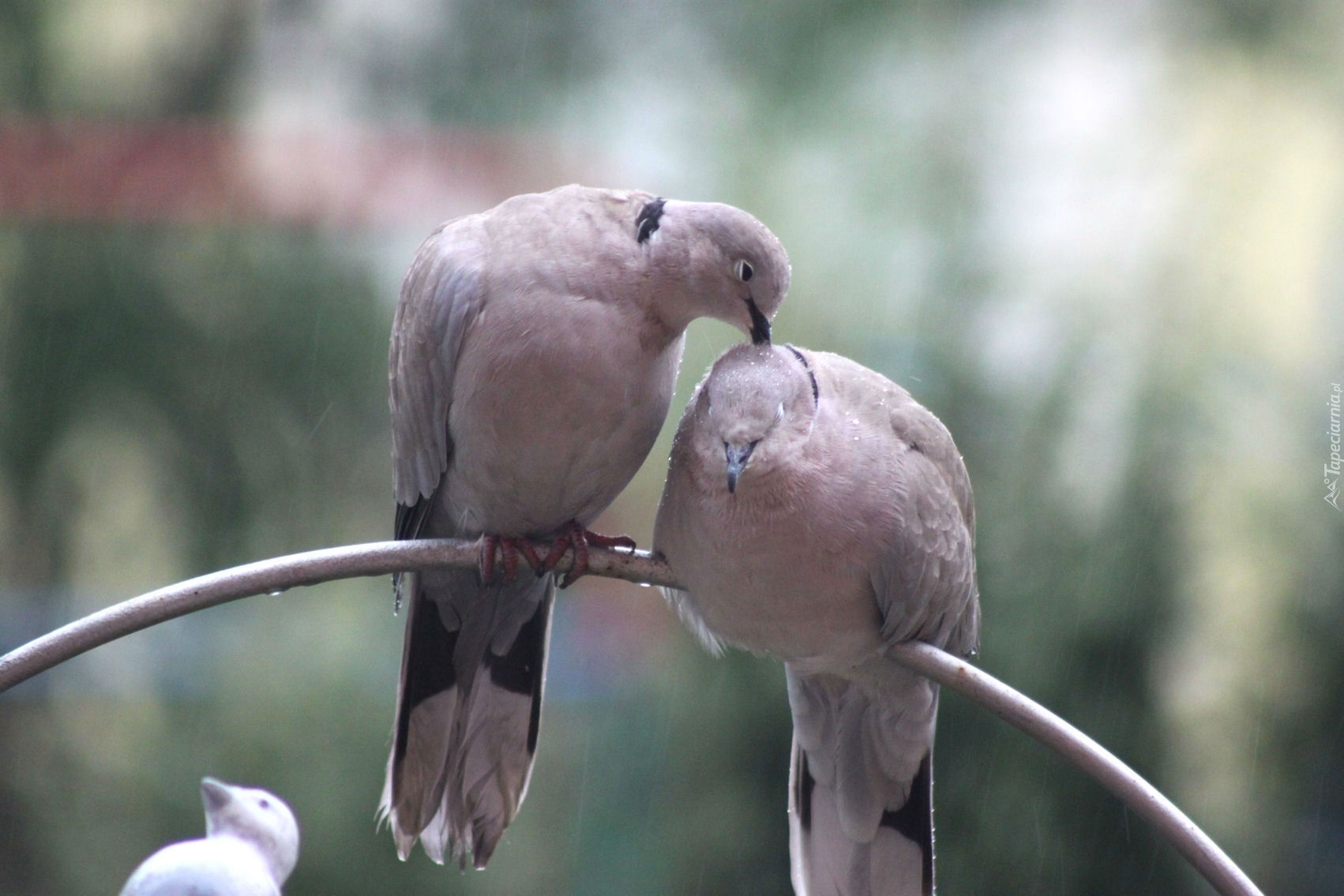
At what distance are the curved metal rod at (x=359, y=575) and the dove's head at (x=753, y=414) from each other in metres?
0.26

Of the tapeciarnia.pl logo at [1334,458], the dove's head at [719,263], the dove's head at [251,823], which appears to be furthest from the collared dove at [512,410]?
the tapeciarnia.pl logo at [1334,458]

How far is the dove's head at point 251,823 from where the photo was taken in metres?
1.16

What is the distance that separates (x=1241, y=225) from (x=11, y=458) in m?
Result: 2.17

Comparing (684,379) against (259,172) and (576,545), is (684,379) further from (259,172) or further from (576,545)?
(259,172)

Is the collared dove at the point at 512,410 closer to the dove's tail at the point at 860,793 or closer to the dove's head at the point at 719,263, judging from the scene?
the dove's head at the point at 719,263

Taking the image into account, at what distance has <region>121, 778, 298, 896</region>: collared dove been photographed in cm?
105

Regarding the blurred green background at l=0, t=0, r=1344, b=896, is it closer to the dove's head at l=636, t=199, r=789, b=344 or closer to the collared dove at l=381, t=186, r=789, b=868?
the collared dove at l=381, t=186, r=789, b=868

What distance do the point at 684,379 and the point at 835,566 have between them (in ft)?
2.53

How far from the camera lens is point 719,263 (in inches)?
51.4

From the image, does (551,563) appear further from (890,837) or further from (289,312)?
(289,312)

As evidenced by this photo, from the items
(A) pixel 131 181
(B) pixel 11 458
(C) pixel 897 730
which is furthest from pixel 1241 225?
(B) pixel 11 458

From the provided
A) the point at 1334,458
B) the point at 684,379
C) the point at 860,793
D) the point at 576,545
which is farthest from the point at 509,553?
the point at 1334,458

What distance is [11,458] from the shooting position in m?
2.20

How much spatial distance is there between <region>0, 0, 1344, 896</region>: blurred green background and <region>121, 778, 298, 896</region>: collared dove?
89 centimetres
